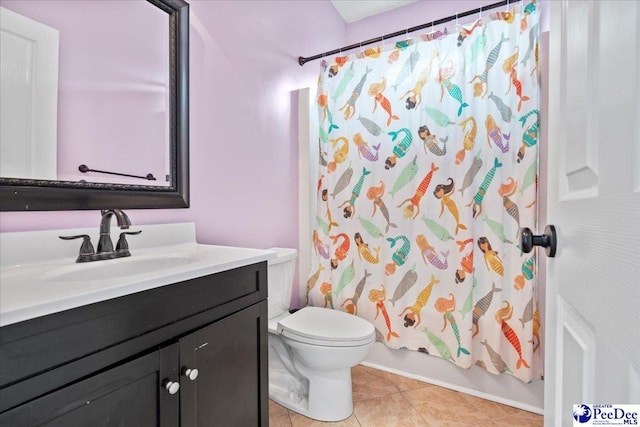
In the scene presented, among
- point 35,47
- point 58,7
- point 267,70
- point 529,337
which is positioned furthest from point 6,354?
point 529,337

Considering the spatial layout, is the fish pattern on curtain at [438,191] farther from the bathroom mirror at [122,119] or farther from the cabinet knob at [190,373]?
the cabinet knob at [190,373]

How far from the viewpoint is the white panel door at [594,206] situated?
0.36 m

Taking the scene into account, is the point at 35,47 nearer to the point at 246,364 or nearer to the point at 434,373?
the point at 246,364

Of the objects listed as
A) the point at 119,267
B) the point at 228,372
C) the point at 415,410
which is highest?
the point at 119,267

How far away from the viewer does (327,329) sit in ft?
5.05

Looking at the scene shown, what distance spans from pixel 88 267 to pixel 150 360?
378 mm

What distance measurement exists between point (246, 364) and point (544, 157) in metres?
1.62

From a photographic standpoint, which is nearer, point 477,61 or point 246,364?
point 246,364

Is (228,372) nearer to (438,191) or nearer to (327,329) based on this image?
(327,329)

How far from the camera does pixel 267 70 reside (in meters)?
1.85

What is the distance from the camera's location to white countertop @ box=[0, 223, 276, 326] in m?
0.60

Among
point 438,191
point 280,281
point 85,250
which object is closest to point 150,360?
point 85,250

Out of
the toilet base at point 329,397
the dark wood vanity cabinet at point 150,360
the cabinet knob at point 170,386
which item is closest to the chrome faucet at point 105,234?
the dark wood vanity cabinet at point 150,360

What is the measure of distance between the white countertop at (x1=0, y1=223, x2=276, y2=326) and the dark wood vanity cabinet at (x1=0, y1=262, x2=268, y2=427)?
4cm
